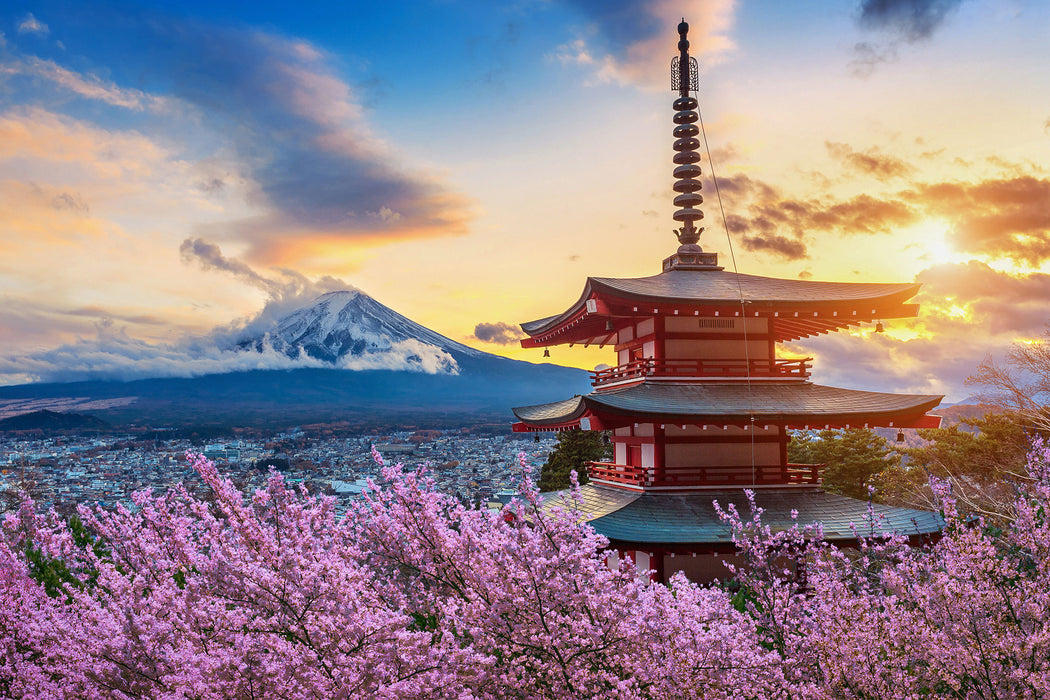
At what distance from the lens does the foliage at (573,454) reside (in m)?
29.5

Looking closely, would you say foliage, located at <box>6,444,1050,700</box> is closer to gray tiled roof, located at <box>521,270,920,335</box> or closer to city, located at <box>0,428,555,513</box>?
gray tiled roof, located at <box>521,270,920,335</box>

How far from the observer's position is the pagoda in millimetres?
14930

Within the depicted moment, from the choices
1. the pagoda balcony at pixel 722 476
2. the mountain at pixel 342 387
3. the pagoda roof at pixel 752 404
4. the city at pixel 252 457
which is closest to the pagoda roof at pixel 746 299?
the pagoda roof at pixel 752 404

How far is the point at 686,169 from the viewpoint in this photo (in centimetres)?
2084

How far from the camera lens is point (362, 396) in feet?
433

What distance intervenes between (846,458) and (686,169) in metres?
18.7

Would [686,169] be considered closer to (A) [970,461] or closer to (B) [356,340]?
(A) [970,461]

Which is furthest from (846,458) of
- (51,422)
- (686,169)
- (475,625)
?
(51,422)

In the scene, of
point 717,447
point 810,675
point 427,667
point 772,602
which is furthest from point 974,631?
point 717,447

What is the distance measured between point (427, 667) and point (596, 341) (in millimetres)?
17686

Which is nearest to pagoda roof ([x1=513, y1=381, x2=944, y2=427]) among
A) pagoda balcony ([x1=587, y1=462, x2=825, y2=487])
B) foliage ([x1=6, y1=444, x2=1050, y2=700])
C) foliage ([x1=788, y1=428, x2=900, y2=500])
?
pagoda balcony ([x1=587, y1=462, x2=825, y2=487])

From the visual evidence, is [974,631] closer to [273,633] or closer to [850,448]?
[273,633]

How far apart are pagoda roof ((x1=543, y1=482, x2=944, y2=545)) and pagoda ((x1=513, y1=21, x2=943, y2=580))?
0.04 metres

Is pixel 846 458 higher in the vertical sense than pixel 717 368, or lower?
lower
